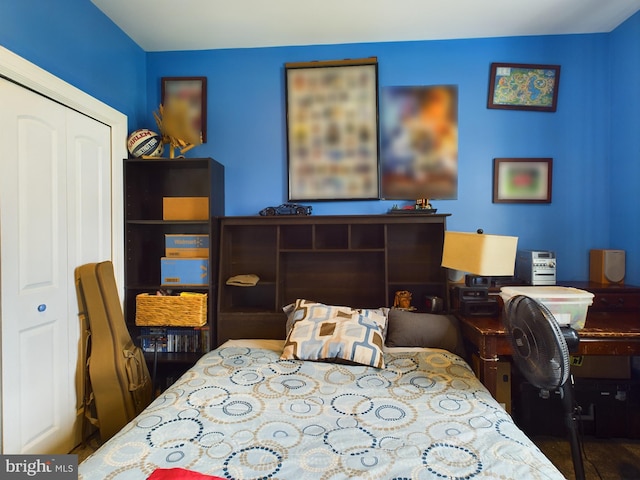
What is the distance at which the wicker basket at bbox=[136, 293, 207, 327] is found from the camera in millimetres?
2479

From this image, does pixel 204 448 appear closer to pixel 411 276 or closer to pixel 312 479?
pixel 312 479

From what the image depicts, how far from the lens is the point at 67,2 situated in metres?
2.08

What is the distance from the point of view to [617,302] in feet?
7.65

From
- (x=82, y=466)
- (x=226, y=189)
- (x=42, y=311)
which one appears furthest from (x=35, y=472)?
(x=226, y=189)

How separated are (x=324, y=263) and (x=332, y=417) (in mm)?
1418

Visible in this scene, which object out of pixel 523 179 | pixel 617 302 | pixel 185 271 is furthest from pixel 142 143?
pixel 617 302

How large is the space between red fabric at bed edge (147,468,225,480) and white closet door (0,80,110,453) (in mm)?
1249

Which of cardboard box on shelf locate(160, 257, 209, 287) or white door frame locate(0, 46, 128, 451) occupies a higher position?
white door frame locate(0, 46, 128, 451)

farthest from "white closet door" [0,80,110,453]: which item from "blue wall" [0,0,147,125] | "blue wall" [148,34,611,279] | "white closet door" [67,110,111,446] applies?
"blue wall" [148,34,611,279]

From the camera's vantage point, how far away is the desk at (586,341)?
1837 millimetres

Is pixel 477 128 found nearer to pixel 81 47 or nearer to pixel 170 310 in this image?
pixel 170 310

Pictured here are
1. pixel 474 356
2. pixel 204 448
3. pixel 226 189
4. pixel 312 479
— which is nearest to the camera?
pixel 312 479

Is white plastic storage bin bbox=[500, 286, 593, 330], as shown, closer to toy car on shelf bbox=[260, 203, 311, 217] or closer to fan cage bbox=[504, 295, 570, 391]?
fan cage bbox=[504, 295, 570, 391]

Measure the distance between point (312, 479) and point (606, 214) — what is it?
9.32 feet
